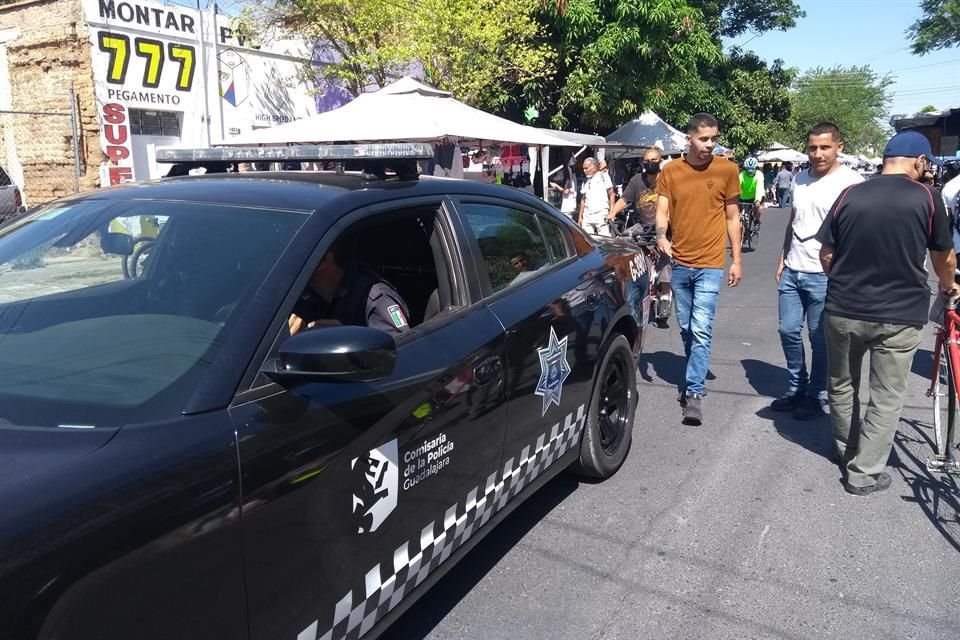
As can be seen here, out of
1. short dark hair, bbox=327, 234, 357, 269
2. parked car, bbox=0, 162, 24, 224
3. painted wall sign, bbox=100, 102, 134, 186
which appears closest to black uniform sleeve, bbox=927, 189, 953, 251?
short dark hair, bbox=327, 234, 357, 269

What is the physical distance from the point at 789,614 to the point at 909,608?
0.49m

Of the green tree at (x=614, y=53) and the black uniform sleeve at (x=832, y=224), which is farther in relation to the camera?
the green tree at (x=614, y=53)

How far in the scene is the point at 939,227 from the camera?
3.91 meters

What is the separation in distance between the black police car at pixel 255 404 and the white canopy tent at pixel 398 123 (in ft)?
17.9

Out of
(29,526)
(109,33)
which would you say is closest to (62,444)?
(29,526)

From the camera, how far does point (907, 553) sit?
3.51 m

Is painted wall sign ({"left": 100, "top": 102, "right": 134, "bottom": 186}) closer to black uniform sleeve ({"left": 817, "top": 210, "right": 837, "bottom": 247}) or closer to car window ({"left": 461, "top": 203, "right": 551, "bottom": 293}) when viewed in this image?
car window ({"left": 461, "top": 203, "right": 551, "bottom": 293})

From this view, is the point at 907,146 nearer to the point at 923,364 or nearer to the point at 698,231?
the point at 698,231

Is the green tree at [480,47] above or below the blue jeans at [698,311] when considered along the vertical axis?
above

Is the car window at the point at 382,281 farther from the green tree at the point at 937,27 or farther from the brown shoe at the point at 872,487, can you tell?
the green tree at the point at 937,27

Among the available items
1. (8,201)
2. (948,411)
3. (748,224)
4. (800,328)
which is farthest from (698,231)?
(748,224)

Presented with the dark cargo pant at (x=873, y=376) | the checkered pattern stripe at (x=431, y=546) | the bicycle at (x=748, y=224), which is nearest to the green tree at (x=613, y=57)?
the bicycle at (x=748, y=224)

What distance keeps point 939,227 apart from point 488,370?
256cm

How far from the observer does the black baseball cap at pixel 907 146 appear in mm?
3959
